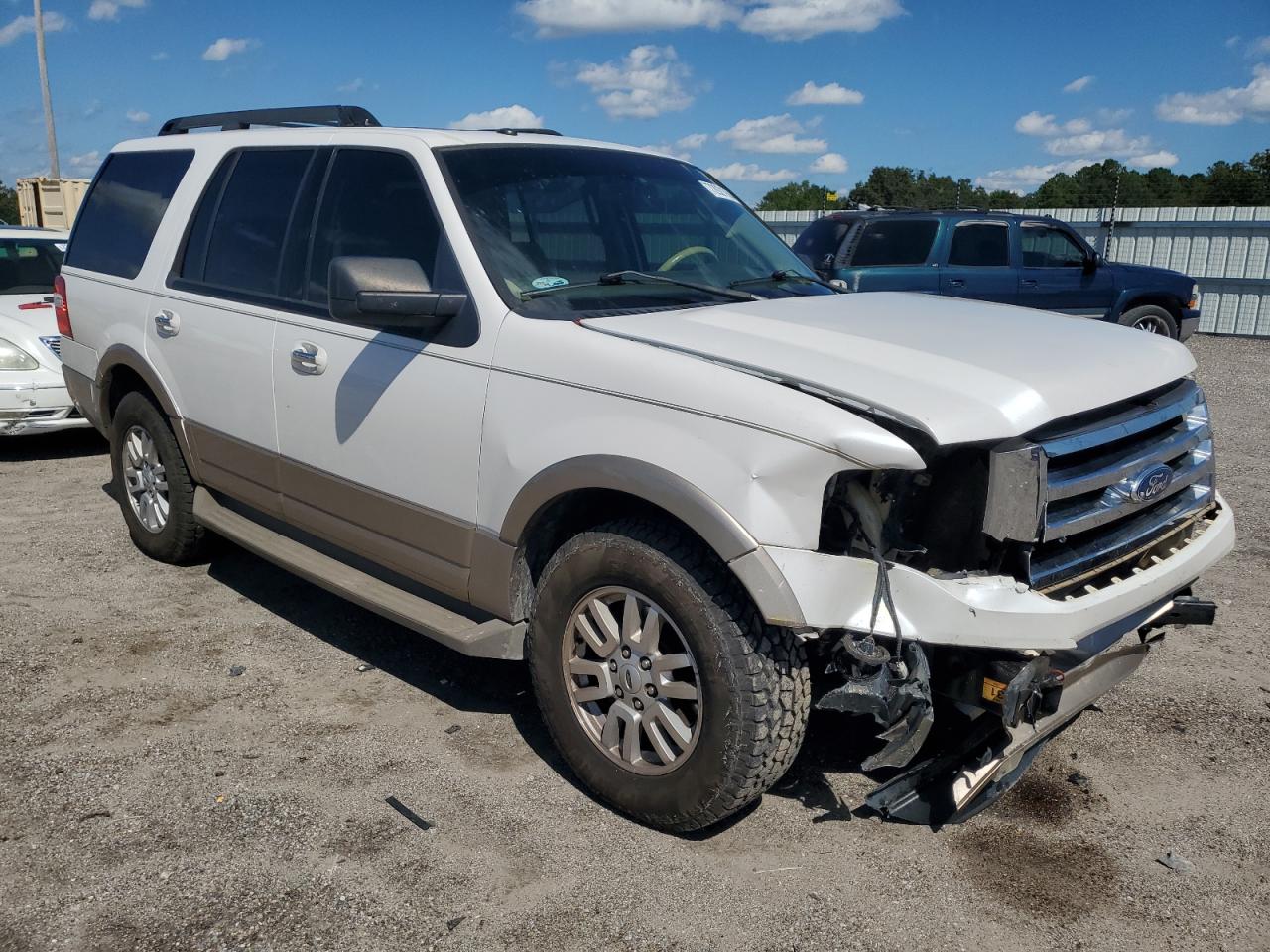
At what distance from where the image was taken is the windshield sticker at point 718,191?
457 centimetres

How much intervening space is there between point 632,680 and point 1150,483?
1657 millimetres

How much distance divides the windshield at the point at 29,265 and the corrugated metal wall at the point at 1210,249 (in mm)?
18637

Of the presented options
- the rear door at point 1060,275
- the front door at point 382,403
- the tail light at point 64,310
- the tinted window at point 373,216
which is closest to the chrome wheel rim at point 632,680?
the front door at point 382,403

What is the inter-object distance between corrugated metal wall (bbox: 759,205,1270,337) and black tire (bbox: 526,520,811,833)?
770 inches

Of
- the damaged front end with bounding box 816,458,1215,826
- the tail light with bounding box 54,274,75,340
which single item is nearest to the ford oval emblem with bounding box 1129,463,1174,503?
the damaged front end with bounding box 816,458,1215,826

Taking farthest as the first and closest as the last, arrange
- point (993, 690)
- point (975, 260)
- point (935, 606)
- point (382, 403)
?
point (975, 260), point (382, 403), point (993, 690), point (935, 606)

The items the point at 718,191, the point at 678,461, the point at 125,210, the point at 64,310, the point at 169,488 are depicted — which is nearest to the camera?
the point at 678,461

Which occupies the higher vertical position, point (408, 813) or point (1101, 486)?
point (1101, 486)

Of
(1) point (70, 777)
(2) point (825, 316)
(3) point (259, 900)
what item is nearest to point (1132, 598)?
(2) point (825, 316)

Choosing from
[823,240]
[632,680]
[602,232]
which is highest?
[602,232]

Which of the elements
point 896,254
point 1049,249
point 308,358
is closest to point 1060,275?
point 1049,249

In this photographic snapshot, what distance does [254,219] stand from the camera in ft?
14.7

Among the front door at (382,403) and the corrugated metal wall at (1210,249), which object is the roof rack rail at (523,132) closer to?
the front door at (382,403)

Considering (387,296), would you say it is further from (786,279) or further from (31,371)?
(31,371)
